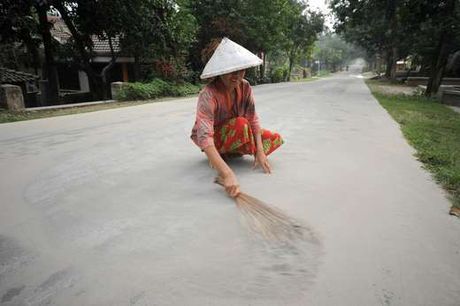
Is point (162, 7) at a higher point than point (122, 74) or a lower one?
higher

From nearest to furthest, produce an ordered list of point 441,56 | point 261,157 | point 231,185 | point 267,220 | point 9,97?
point 267,220 < point 231,185 < point 261,157 < point 9,97 < point 441,56

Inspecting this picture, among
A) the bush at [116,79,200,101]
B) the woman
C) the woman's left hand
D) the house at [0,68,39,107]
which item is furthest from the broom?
the house at [0,68,39,107]

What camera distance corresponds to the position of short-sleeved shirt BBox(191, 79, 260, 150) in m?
2.75

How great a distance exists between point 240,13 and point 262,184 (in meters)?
20.3

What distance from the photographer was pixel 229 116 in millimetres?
3287

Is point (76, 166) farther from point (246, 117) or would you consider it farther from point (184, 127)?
point (184, 127)

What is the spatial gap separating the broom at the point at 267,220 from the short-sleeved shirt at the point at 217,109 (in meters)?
0.57

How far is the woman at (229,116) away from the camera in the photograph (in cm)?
270

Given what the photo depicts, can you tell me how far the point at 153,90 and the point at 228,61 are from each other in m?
10.3

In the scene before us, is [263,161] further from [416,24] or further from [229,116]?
[416,24]

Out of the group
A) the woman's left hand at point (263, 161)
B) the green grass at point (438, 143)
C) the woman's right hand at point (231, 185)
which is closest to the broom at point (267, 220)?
the woman's right hand at point (231, 185)

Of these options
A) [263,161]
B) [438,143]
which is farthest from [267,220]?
[438,143]

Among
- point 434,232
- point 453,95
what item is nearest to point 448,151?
point 434,232

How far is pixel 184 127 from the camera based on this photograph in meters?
5.96
